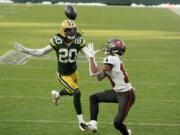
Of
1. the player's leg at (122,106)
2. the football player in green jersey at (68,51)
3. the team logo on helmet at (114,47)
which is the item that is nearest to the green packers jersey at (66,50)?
the football player in green jersey at (68,51)

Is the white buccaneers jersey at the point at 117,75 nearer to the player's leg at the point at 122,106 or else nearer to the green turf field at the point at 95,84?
the player's leg at the point at 122,106

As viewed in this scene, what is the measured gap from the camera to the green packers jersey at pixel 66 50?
8.73 meters

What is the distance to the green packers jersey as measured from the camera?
8734 millimetres

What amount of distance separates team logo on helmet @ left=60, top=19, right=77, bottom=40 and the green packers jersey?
0.09 metres

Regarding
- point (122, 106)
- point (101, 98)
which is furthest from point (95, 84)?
point (122, 106)

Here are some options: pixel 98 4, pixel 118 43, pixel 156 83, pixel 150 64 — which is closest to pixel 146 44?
pixel 150 64

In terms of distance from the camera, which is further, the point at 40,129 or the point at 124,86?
the point at 40,129

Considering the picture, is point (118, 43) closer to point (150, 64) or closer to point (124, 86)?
point (124, 86)

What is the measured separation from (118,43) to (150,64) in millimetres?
7739

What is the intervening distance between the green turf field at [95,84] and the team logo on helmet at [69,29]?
4.39 feet

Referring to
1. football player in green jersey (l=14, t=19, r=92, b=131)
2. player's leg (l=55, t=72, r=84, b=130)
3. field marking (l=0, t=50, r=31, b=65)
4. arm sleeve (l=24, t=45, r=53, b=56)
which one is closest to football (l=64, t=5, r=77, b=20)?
football player in green jersey (l=14, t=19, r=92, b=131)

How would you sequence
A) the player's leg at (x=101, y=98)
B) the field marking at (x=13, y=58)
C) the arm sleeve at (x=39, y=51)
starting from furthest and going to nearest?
the field marking at (x=13, y=58) → the arm sleeve at (x=39, y=51) → the player's leg at (x=101, y=98)

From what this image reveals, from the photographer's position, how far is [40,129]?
883 cm

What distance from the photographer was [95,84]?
12828 mm
